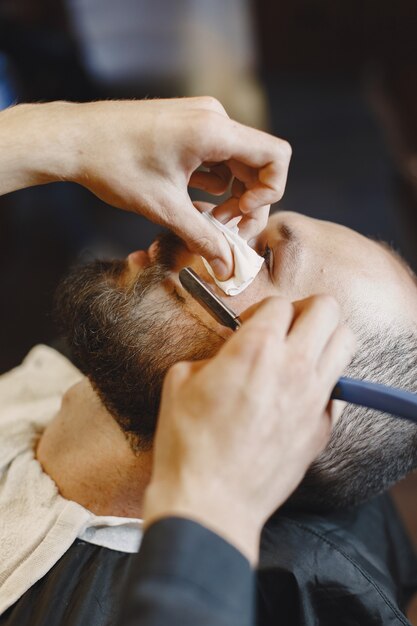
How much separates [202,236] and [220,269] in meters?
0.07

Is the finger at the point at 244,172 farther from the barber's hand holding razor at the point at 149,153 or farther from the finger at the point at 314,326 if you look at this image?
the finger at the point at 314,326

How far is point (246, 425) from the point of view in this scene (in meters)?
0.74

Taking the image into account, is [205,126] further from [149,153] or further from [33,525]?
[33,525]

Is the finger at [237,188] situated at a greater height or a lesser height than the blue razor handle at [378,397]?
greater

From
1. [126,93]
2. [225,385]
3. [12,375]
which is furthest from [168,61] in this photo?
[225,385]

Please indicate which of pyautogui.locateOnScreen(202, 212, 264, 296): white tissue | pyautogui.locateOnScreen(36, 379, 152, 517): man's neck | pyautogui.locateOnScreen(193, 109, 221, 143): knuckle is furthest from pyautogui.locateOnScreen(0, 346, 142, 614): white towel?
pyautogui.locateOnScreen(193, 109, 221, 143): knuckle

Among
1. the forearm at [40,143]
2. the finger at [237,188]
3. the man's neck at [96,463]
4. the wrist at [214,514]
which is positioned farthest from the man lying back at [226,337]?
the wrist at [214,514]

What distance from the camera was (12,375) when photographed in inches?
64.9

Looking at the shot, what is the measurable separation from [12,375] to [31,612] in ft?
2.07

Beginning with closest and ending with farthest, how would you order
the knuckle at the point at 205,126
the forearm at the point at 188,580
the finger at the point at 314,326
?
the forearm at the point at 188,580 → the finger at the point at 314,326 → the knuckle at the point at 205,126

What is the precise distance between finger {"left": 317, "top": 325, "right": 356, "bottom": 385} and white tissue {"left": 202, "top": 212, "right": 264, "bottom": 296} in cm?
31

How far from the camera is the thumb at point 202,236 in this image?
40.6 inches

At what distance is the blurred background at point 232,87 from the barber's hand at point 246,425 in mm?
1592

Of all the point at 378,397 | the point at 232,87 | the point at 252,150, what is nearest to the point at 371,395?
the point at 378,397
